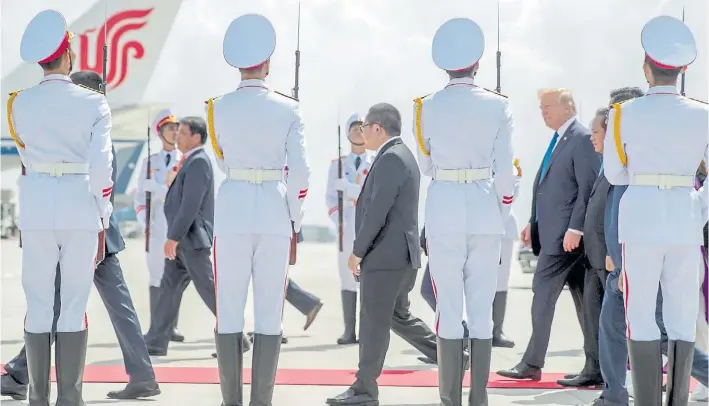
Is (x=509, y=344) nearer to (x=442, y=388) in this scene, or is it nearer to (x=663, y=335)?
(x=663, y=335)

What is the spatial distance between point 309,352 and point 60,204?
12.5ft

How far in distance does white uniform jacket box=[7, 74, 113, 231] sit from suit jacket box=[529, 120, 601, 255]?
289cm

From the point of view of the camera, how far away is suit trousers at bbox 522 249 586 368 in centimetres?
742

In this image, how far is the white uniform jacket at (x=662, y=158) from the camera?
17.9 ft

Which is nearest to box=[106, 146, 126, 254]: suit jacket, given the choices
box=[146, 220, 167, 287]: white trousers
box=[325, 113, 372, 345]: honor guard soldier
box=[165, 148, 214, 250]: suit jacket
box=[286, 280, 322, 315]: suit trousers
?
box=[165, 148, 214, 250]: suit jacket

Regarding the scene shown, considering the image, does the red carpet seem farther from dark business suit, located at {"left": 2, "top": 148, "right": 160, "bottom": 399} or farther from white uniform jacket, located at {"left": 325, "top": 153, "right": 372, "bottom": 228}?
white uniform jacket, located at {"left": 325, "top": 153, "right": 372, "bottom": 228}

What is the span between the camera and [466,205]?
583 centimetres

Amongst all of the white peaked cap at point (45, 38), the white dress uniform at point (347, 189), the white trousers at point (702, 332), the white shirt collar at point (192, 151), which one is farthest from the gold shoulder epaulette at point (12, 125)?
the white dress uniform at point (347, 189)

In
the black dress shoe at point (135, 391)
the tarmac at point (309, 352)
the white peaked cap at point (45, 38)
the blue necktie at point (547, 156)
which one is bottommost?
the tarmac at point (309, 352)

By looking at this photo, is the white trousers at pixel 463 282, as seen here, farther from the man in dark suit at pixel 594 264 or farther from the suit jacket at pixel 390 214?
the man in dark suit at pixel 594 264

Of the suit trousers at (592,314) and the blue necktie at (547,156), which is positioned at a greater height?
the blue necktie at (547,156)

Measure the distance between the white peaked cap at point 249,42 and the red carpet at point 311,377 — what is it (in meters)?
2.20

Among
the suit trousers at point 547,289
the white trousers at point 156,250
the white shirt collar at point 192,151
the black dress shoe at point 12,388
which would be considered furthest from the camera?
the white trousers at point 156,250

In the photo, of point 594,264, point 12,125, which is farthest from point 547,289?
point 12,125
